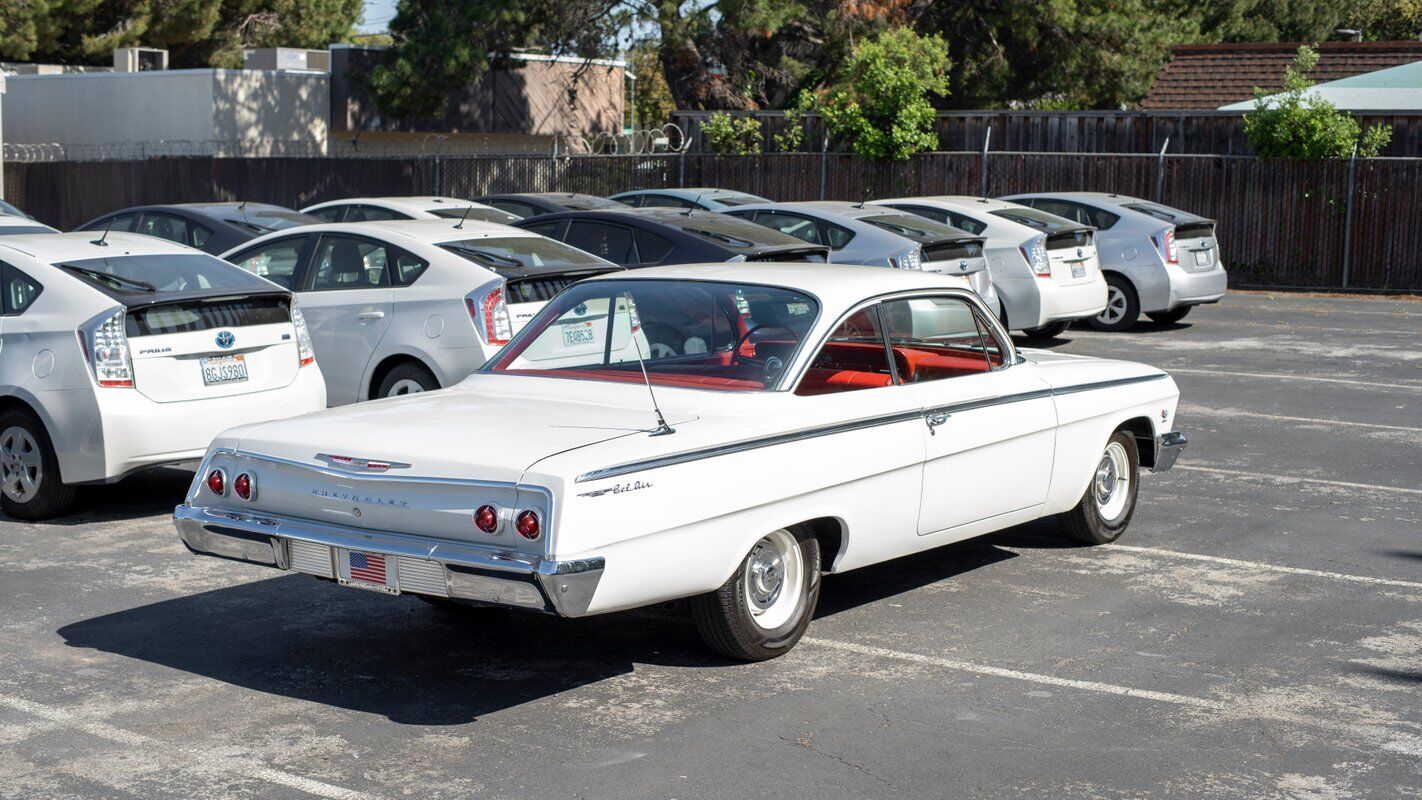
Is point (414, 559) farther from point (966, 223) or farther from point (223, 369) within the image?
point (966, 223)

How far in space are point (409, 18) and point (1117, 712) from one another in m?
32.6

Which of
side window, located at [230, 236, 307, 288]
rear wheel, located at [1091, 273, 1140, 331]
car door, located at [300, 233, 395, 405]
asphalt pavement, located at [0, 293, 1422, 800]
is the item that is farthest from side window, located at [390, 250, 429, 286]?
rear wheel, located at [1091, 273, 1140, 331]

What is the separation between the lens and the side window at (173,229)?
1623 cm

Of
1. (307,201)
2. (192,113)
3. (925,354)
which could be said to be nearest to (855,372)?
(925,354)

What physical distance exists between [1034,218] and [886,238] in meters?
2.75

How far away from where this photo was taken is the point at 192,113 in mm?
40062

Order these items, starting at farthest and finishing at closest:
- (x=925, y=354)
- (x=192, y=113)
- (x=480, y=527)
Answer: (x=192, y=113) < (x=925, y=354) < (x=480, y=527)

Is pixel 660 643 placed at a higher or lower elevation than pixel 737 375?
lower

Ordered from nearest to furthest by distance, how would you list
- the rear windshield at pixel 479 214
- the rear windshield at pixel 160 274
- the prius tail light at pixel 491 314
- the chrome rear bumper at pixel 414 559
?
1. the chrome rear bumper at pixel 414 559
2. the rear windshield at pixel 160 274
3. the prius tail light at pixel 491 314
4. the rear windshield at pixel 479 214

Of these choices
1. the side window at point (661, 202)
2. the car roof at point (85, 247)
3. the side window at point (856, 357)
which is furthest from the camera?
the side window at point (661, 202)

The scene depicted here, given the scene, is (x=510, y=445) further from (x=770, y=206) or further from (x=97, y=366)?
(x=770, y=206)

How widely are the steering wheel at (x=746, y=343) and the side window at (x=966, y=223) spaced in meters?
11.5

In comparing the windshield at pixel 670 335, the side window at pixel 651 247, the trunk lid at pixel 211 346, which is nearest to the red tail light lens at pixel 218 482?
the windshield at pixel 670 335

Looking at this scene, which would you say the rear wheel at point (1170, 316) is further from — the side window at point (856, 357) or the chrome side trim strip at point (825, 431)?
the side window at point (856, 357)
